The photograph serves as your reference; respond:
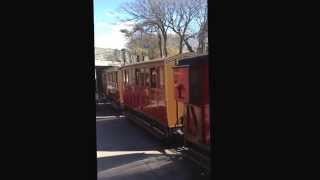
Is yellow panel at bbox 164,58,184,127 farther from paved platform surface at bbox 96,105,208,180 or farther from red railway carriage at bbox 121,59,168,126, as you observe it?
paved platform surface at bbox 96,105,208,180

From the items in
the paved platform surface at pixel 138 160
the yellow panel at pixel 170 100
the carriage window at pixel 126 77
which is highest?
the carriage window at pixel 126 77

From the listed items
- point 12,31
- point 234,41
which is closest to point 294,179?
point 234,41

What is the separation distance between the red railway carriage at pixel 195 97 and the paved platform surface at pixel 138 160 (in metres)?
0.57

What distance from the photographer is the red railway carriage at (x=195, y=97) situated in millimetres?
7462

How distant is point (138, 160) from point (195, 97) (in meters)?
2.47

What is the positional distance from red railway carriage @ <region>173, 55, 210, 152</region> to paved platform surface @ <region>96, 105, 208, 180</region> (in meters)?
0.57

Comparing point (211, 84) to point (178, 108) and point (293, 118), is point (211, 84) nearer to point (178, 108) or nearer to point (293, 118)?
point (293, 118)

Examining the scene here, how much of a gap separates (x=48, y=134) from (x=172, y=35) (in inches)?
1475

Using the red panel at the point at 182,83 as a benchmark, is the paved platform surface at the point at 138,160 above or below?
below

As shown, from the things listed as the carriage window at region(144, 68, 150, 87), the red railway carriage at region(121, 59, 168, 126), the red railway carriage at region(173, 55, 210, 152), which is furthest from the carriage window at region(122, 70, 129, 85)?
the red railway carriage at region(173, 55, 210, 152)

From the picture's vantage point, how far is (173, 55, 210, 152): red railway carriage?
746 cm

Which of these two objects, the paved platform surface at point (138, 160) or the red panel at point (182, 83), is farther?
the red panel at point (182, 83)

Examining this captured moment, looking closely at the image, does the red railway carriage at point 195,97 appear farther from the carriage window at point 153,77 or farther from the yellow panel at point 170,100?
the carriage window at point 153,77

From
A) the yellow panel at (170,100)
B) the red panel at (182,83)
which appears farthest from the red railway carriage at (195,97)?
the yellow panel at (170,100)
